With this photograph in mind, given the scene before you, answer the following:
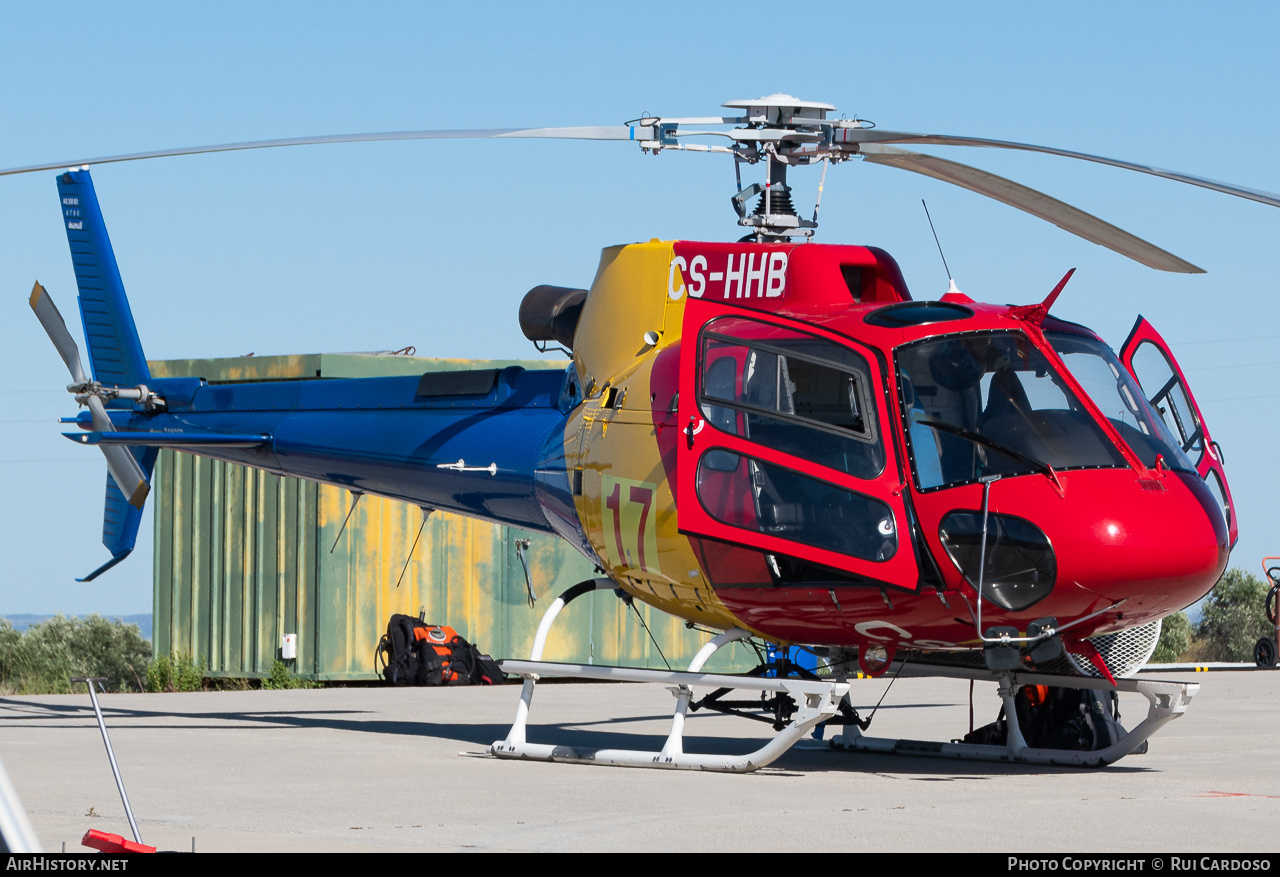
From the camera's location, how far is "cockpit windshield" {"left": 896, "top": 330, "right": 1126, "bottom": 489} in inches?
325

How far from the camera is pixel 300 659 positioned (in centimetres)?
1998

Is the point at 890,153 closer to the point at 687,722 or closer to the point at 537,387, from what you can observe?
the point at 537,387

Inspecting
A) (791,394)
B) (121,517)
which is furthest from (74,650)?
(791,394)

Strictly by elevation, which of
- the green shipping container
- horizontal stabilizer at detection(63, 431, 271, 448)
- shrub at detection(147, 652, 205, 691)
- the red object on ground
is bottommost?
shrub at detection(147, 652, 205, 691)

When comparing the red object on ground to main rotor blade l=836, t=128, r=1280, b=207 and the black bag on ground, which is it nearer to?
main rotor blade l=836, t=128, r=1280, b=207

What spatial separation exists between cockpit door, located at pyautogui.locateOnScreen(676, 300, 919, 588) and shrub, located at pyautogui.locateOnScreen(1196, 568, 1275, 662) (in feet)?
74.5

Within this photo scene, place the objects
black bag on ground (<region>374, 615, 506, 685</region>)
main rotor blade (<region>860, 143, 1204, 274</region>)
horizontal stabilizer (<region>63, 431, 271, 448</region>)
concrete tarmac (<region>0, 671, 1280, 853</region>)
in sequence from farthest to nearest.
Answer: black bag on ground (<region>374, 615, 506, 685</region>)
horizontal stabilizer (<region>63, 431, 271, 448</region>)
main rotor blade (<region>860, 143, 1204, 274</region>)
concrete tarmac (<region>0, 671, 1280, 853</region>)

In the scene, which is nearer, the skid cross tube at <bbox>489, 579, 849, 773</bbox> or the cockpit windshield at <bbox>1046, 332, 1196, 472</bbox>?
the cockpit windshield at <bbox>1046, 332, 1196, 472</bbox>

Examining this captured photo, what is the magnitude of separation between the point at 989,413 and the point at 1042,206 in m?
1.72

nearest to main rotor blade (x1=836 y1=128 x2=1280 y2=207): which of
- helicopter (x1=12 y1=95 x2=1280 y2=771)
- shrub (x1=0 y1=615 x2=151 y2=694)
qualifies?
helicopter (x1=12 y1=95 x2=1280 y2=771)

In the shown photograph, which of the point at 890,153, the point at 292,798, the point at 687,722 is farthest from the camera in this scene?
the point at 687,722

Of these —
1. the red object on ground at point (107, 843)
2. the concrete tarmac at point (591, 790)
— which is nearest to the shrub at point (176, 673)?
the concrete tarmac at point (591, 790)
